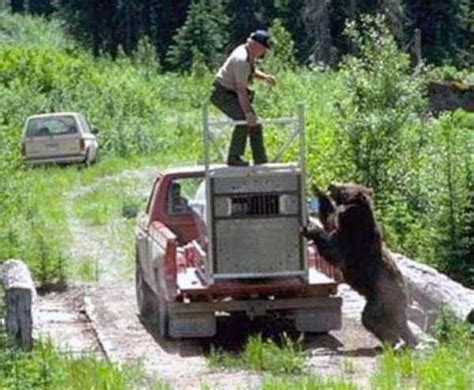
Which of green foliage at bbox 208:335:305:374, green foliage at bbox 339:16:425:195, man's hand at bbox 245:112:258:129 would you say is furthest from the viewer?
green foliage at bbox 339:16:425:195

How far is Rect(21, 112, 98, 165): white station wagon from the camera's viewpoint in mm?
38062

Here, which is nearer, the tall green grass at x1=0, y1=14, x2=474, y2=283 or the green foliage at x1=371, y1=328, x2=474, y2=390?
the green foliage at x1=371, y1=328, x2=474, y2=390

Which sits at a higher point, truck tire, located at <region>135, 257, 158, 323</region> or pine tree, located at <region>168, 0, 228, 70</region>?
pine tree, located at <region>168, 0, 228, 70</region>

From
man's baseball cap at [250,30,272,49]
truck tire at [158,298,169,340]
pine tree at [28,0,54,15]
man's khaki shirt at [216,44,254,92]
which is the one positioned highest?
pine tree at [28,0,54,15]

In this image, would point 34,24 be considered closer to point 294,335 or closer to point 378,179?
point 378,179

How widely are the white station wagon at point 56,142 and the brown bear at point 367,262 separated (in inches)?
959

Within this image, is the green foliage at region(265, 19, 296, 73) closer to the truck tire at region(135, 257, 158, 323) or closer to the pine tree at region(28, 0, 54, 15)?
the truck tire at region(135, 257, 158, 323)

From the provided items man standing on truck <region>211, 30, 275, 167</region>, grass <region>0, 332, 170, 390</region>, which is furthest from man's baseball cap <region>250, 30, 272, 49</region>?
grass <region>0, 332, 170, 390</region>

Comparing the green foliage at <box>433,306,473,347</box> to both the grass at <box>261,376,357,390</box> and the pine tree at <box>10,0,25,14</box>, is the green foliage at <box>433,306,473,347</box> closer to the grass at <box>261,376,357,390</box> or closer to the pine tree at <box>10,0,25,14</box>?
the grass at <box>261,376,357,390</box>

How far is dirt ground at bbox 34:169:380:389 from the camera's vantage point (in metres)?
12.6

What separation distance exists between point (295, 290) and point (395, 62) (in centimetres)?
820

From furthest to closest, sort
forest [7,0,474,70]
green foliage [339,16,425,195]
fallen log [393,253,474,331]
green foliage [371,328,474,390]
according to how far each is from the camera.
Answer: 1. forest [7,0,474,70]
2. green foliage [339,16,425,195]
3. fallen log [393,253,474,331]
4. green foliage [371,328,474,390]

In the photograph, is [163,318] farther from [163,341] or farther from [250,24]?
[250,24]

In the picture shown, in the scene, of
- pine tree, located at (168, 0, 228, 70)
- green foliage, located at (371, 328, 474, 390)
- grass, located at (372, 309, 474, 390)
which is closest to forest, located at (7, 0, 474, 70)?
pine tree, located at (168, 0, 228, 70)
